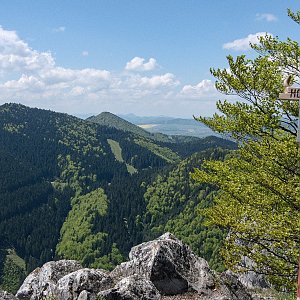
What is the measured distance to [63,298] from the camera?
19281 mm

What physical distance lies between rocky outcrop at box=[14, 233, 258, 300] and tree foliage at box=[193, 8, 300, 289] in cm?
520

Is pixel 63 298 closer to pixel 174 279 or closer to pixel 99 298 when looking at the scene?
pixel 99 298

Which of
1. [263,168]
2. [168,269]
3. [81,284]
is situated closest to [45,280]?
[81,284]

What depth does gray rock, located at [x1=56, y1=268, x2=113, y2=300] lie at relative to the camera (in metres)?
19.2

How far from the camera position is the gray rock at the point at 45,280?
875 inches

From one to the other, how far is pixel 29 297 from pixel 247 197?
17.2m

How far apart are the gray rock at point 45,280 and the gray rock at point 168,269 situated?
395 cm

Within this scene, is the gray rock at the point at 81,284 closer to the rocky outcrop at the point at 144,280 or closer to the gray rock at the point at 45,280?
the rocky outcrop at the point at 144,280

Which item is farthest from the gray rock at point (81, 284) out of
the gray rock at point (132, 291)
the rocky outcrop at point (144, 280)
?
the gray rock at point (132, 291)

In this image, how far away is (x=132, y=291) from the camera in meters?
18.1

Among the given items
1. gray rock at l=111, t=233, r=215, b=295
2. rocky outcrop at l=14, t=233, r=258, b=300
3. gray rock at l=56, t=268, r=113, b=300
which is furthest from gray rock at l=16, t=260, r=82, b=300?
gray rock at l=111, t=233, r=215, b=295

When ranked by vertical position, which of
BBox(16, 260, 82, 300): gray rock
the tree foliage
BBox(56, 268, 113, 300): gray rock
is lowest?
BBox(16, 260, 82, 300): gray rock

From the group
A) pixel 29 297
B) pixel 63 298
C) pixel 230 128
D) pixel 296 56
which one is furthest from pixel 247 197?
pixel 29 297

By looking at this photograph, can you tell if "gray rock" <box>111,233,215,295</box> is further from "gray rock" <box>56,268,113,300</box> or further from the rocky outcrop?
"gray rock" <box>56,268,113,300</box>
